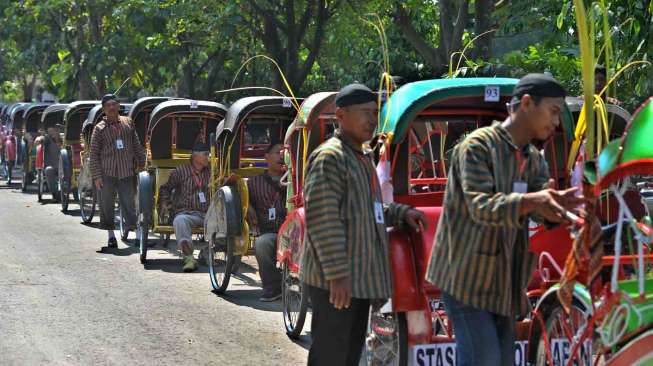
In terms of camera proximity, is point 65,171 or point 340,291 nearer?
point 340,291

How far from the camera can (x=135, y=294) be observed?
1127 centimetres

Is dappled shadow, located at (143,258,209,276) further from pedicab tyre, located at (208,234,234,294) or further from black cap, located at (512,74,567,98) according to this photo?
black cap, located at (512,74,567,98)

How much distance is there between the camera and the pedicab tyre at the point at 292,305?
29.6 ft

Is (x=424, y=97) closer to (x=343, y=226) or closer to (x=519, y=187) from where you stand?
(x=343, y=226)

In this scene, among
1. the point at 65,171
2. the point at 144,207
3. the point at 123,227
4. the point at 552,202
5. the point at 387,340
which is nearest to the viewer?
the point at 552,202

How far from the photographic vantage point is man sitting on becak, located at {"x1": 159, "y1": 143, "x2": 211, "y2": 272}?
511 inches

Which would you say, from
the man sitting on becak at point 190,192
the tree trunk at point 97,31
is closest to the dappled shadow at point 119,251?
the man sitting on becak at point 190,192

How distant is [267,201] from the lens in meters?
11.3

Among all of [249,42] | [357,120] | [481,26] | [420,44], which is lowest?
[357,120]

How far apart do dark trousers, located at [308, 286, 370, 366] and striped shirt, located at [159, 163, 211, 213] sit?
7.48 metres

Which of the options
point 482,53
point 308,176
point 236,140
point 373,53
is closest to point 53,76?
point 373,53

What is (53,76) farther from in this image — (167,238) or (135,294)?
(135,294)

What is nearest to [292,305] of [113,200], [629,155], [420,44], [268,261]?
[268,261]

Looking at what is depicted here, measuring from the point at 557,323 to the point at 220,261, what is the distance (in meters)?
6.63
